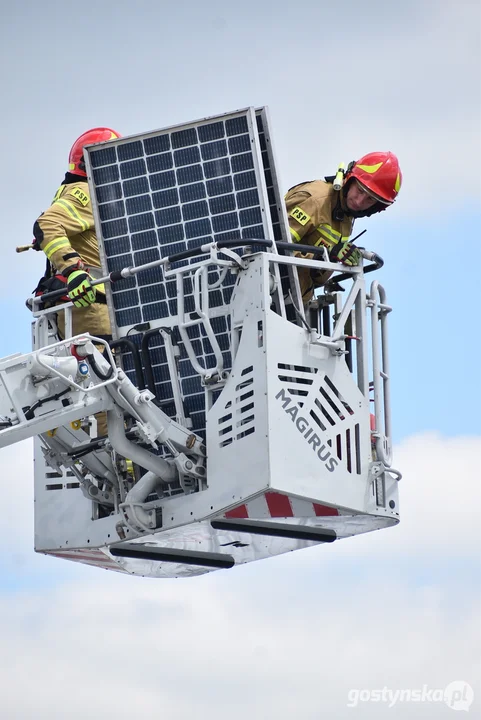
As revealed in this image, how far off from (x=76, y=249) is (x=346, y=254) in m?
3.38

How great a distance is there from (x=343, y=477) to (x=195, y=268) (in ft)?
9.03

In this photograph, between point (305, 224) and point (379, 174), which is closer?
point (305, 224)

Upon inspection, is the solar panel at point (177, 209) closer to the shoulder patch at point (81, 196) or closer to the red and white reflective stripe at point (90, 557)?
the shoulder patch at point (81, 196)

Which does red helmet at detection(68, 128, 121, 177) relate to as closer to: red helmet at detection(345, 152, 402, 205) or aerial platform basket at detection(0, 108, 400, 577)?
aerial platform basket at detection(0, 108, 400, 577)

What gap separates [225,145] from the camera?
19.1 m

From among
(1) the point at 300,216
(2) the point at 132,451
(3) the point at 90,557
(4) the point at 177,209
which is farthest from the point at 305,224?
(3) the point at 90,557

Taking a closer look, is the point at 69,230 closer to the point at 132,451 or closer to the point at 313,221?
the point at 313,221

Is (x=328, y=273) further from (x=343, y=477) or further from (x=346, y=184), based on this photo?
(x=343, y=477)

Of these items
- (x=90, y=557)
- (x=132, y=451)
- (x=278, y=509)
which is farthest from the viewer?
(x=90, y=557)

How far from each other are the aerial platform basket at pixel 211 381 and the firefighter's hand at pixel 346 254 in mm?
124

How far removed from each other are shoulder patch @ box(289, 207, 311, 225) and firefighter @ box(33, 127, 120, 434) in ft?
7.93

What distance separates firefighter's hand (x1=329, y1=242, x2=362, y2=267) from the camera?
19391 millimetres

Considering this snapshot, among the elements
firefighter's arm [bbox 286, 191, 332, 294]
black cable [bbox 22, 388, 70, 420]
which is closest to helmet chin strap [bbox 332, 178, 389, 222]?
firefighter's arm [bbox 286, 191, 332, 294]

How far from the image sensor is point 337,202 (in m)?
20.0
